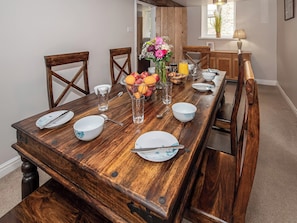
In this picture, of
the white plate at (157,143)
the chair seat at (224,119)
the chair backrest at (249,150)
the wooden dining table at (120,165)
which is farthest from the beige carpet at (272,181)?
the white plate at (157,143)

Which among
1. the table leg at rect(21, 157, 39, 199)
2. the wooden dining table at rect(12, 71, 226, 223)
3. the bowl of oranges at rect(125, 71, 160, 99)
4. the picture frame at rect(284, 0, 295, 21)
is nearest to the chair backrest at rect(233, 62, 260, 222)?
the wooden dining table at rect(12, 71, 226, 223)

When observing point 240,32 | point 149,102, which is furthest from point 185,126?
point 240,32

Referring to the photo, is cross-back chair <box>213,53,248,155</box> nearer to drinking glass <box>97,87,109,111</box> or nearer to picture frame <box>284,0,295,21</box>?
drinking glass <box>97,87,109,111</box>

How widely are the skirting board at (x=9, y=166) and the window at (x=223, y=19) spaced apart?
5.21 m

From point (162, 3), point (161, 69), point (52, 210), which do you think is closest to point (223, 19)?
point (162, 3)

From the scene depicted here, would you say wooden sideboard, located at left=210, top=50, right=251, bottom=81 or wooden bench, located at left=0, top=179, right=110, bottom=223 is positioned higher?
wooden sideboard, located at left=210, top=50, right=251, bottom=81

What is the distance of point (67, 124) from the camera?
111cm

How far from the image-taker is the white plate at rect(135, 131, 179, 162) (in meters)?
0.78

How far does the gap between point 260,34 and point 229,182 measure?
4846mm

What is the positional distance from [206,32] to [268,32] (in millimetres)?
1526

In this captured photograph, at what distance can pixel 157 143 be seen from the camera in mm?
883

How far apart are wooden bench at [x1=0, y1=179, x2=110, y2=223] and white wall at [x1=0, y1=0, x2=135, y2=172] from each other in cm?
118

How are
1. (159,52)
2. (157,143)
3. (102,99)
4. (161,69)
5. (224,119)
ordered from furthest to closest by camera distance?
(224,119)
(161,69)
(159,52)
(102,99)
(157,143)

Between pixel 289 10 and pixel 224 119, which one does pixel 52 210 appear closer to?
pixel 224 119
